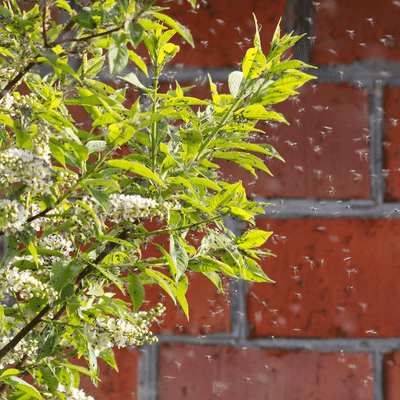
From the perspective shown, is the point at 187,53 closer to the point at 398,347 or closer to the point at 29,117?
the point at 29,117

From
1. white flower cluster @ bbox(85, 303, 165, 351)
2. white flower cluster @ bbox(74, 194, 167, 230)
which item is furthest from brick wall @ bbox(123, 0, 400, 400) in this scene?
white flower cluster @ bbox(74, 194, 167, 230)

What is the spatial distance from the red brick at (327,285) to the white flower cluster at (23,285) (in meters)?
0.42

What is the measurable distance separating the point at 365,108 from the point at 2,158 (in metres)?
0.62

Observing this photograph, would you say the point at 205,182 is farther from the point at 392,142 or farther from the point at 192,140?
the point at 392,142

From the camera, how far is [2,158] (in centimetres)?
28

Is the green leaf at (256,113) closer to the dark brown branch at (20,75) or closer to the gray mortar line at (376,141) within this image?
the dark brown branch at (20,75)

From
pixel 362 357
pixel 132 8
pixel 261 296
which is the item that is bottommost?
pixel 362 357

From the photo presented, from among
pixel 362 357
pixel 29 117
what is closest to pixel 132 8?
pixel 29 117

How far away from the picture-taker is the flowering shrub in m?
0.28

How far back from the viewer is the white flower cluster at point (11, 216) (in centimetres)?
28

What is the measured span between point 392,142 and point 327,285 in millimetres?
277

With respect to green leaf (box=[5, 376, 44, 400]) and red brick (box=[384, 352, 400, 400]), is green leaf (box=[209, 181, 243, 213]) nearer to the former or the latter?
green leaf (box=[5, 376, 44, 400])

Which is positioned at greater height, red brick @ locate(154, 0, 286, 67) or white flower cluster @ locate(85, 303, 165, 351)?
red brick @ locate(154, 0, 286, 67)

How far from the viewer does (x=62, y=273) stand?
0.31m
